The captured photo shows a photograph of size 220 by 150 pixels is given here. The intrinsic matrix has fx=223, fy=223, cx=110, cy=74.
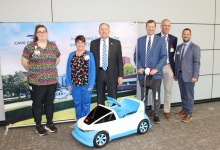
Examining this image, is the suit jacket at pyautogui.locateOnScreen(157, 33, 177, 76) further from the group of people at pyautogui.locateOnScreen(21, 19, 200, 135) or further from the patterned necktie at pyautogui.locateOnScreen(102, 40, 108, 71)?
the patterned necktie at pyautogui.locateOnScreen(102, 40, 108, 71)

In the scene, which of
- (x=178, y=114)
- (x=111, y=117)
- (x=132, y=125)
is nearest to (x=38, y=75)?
(x=111, y=117)

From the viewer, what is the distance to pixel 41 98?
10.6 ft

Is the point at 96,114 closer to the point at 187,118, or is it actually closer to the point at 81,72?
the point at 81,72

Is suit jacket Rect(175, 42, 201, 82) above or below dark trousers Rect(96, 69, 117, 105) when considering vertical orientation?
above

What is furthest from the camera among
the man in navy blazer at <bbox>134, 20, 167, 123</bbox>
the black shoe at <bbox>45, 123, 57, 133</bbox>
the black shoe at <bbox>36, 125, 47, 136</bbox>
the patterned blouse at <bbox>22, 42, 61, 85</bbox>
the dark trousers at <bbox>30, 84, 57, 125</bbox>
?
the man in navy blazer at <bbox>134, 20, 167, 123</bbox>

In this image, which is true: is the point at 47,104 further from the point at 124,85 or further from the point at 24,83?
the point at 124,85

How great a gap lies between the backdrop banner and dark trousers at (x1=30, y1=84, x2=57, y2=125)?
0.40 meters

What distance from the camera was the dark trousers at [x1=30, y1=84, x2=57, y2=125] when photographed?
3.18 m

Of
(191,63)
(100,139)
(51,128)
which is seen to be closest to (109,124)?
(100,139)

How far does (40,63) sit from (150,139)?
1.87 meters

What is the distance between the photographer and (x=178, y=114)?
4.09 meters

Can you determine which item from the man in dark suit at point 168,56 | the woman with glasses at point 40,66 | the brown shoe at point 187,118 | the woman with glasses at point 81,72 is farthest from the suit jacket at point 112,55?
the brown shoe at point 187,118

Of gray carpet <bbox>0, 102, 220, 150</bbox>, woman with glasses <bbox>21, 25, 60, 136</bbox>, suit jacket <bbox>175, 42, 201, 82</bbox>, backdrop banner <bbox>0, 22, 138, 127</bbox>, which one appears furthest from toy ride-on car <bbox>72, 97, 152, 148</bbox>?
suit jacket <bbox>175, 42, 201, 82</bbox>

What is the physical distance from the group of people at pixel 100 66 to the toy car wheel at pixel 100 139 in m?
0.68
